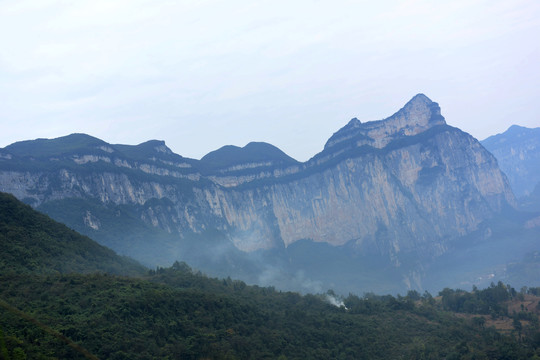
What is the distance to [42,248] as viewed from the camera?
92.7 m

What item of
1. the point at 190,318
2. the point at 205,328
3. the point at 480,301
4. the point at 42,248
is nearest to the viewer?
the point at 205,328

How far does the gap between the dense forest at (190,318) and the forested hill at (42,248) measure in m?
0.25

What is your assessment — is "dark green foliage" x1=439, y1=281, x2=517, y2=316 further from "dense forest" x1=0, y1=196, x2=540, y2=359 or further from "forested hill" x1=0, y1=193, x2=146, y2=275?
"forested hill" x1=0, y1=193, x2=146, y2=275

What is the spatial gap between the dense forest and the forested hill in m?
0.25

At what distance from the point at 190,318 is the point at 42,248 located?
32979 millimetres

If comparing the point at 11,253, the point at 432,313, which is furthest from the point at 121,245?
the point at 432,313

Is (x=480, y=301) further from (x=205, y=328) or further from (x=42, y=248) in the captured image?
(x=42, y=248)

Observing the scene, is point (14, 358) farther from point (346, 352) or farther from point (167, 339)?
point (346, 352)

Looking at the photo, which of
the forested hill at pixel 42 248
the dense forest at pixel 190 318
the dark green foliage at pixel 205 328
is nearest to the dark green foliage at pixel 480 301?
the dense forest at pixel 190 318

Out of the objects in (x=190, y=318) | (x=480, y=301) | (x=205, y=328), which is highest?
(x=190, y=318)

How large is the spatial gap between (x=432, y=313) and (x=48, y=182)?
127287 mm

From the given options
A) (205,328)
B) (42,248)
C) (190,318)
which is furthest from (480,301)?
(42,248)

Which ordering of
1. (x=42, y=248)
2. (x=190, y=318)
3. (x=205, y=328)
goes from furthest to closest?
(x=42, y=248), (x=190, y=318), (x=205, y=328)

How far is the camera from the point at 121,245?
17200 centimetres
